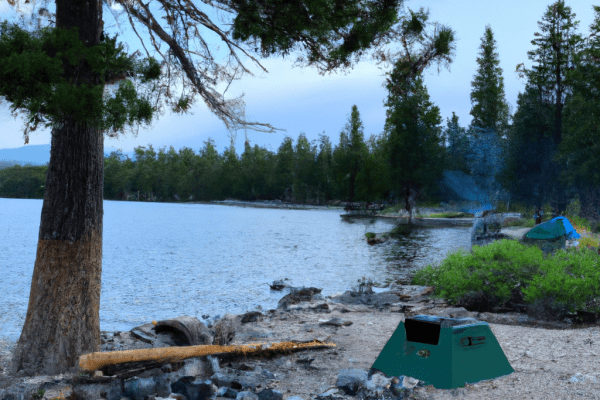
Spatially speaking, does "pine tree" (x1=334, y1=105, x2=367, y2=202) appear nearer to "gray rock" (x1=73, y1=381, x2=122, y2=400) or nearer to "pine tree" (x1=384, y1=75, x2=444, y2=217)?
"pine tree" (x1=384, y1=75, x2=444, y2=217)

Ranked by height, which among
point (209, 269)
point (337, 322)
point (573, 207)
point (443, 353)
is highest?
point (573, 207)

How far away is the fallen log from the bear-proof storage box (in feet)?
5.00

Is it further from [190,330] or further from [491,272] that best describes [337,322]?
[491,272]

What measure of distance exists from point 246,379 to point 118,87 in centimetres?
Answer: 366

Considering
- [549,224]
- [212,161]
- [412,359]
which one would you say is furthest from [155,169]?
[412,359]

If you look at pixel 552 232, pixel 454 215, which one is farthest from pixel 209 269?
pixel 454 215

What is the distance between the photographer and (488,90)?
54969 millimetres

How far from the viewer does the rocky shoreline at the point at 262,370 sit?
16.0 feet

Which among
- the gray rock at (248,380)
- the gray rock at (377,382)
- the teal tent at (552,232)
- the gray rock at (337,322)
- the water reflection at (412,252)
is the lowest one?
the water reflection at (412,252)

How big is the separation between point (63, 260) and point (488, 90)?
56330mm

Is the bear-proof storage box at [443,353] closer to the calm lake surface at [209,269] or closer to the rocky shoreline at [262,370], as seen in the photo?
the rocky shoreline at [262,370]

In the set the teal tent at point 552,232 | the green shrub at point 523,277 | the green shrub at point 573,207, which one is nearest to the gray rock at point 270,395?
the green shrub at point 523,277

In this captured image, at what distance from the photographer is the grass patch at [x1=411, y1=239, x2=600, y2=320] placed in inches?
334

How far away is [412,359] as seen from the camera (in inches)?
206
